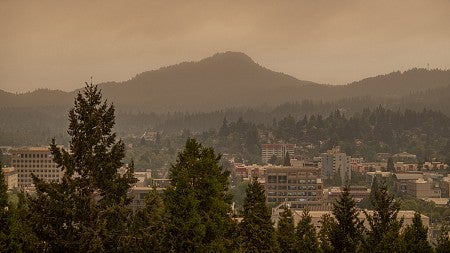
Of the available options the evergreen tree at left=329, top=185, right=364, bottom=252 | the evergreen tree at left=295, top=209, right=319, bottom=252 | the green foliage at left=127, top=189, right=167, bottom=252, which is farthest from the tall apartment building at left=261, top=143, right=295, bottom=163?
the green foliage at left=127, top=189, right=167, bottom=252

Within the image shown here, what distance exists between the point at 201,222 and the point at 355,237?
403cm

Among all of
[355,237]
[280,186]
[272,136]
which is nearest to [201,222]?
[355,237]

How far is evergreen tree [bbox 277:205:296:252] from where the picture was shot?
17.0 metres

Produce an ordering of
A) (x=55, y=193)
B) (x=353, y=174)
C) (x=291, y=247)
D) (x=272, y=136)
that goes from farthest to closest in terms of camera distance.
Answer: (x=272, y=136), (x=353, y=174), (x=291, y=247), (x=55, y=193)

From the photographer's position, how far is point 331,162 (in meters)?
87.2

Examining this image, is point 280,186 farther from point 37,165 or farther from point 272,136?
point 272,136

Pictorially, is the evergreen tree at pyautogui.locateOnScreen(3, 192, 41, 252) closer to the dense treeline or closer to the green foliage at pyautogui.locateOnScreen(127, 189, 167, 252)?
the dense treeline

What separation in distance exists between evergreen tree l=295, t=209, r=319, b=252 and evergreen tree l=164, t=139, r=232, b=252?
3.27 meters

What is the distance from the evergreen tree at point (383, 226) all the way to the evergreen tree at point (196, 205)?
323 centimetres

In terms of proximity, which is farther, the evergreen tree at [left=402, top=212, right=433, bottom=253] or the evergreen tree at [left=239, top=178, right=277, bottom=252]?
the evergreen tree at [left=402, top=212, right=433, bottom=253]

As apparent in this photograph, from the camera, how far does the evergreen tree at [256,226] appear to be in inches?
593

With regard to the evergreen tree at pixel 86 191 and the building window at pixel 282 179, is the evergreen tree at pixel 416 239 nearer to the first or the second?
the evergreen tree at pixel 86 191

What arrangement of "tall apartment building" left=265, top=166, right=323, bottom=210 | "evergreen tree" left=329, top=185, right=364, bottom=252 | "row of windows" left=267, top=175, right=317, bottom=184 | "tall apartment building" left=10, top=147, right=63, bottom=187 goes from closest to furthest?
"evergreen tree" left=329, top=185, right=364, bottom=252 → "tall apartment building" left=265, top=166, right=323, bottom=210 → "row of windows" left=267, top=175, right=317, bottom=184 → "tall apartment building" left=10, top=147, right=63, bottom=187

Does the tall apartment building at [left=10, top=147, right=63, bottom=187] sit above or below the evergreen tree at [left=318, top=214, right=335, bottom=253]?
below
